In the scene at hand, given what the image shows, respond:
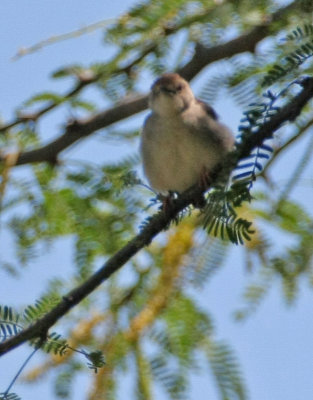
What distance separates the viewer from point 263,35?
10.3 feet

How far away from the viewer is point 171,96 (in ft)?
12.6

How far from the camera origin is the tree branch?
1894 millimetres

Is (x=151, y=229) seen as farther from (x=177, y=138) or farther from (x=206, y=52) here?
(x=177, y=138)

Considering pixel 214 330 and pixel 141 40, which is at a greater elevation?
pixel 141 40

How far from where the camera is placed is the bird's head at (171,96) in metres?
3.80

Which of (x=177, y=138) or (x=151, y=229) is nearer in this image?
(x=151, y=229)

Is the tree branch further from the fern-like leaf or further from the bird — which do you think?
the bird

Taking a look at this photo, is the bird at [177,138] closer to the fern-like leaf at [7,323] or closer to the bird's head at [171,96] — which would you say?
the bird's head at [171,96]

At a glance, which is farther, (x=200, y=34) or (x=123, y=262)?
→ (x=200, y=34)

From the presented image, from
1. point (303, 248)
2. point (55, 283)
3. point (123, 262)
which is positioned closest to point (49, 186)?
point (55, 283)

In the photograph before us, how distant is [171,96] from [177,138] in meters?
0.24

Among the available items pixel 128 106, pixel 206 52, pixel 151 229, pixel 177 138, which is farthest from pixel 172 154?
pixel 151 229

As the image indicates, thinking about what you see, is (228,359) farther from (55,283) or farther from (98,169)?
(98,169)

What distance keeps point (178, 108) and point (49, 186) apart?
75 centimetres
